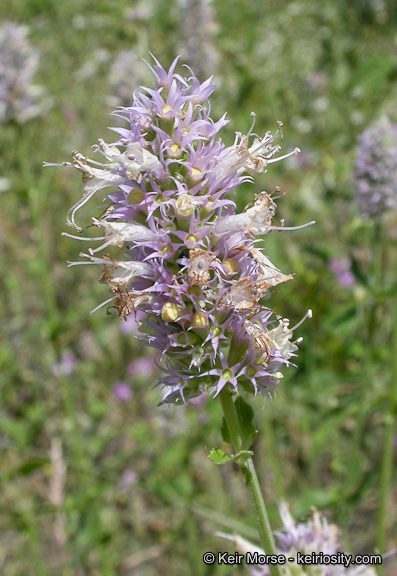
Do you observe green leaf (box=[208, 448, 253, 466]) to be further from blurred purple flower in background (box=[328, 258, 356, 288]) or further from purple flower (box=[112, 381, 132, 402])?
purple flower (box=[112, 381, 132, 402])

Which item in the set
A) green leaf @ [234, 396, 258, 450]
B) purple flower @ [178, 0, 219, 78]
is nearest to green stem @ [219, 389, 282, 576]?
green leaf @ [234, 396, 258, 450]

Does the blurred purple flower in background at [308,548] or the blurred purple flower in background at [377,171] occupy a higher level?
the blurred purple flower in background at [377,171]

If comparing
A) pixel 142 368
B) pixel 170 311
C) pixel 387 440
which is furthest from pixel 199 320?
pixel 142 368

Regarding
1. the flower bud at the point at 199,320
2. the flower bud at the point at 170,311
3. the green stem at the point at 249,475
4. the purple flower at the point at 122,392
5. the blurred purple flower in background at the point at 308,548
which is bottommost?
the purple flower at the point at 122,392

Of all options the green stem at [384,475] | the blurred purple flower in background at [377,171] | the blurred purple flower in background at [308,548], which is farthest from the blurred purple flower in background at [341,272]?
the blurred purple flower in background at [308,548]

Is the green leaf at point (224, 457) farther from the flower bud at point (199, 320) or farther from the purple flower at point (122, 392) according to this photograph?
the purple flower at point (122, 392)
